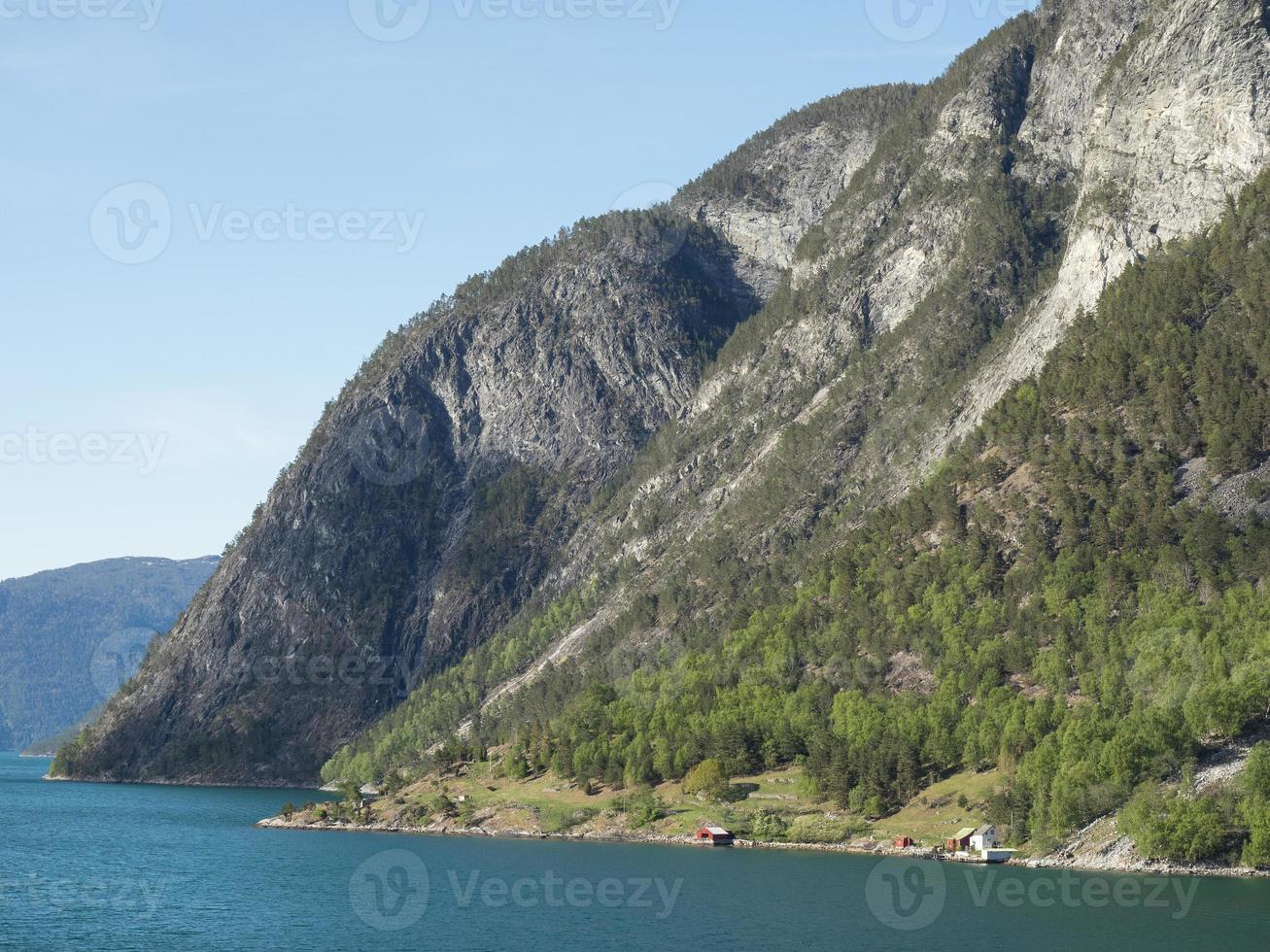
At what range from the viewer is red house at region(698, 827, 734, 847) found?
166m

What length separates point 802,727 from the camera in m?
186

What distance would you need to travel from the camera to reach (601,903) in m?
126


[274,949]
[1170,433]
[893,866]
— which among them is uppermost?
[1170,433]

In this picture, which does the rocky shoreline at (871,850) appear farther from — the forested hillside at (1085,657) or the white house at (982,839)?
the forested hillside at (1085,657)

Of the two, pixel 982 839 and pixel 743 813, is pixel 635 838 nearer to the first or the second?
pixel 743 813

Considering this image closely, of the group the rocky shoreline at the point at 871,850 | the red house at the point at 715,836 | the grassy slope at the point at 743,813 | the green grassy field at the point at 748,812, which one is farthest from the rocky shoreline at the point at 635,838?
the red house at the point at 715,836

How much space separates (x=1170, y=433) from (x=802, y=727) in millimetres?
62539

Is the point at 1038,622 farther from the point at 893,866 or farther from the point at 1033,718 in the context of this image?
the point at 893,866

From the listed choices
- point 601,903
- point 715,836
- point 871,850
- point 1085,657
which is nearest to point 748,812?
point 715,836

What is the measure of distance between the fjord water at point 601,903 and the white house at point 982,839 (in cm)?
520

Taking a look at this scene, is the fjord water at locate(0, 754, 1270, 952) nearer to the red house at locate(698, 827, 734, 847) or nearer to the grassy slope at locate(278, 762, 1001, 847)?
the red house at locate(698, 827, 734, 847)

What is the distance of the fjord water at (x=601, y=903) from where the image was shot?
359 ft

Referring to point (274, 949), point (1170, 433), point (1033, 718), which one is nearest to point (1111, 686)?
point (1033, 718)

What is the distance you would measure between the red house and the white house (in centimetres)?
3130
